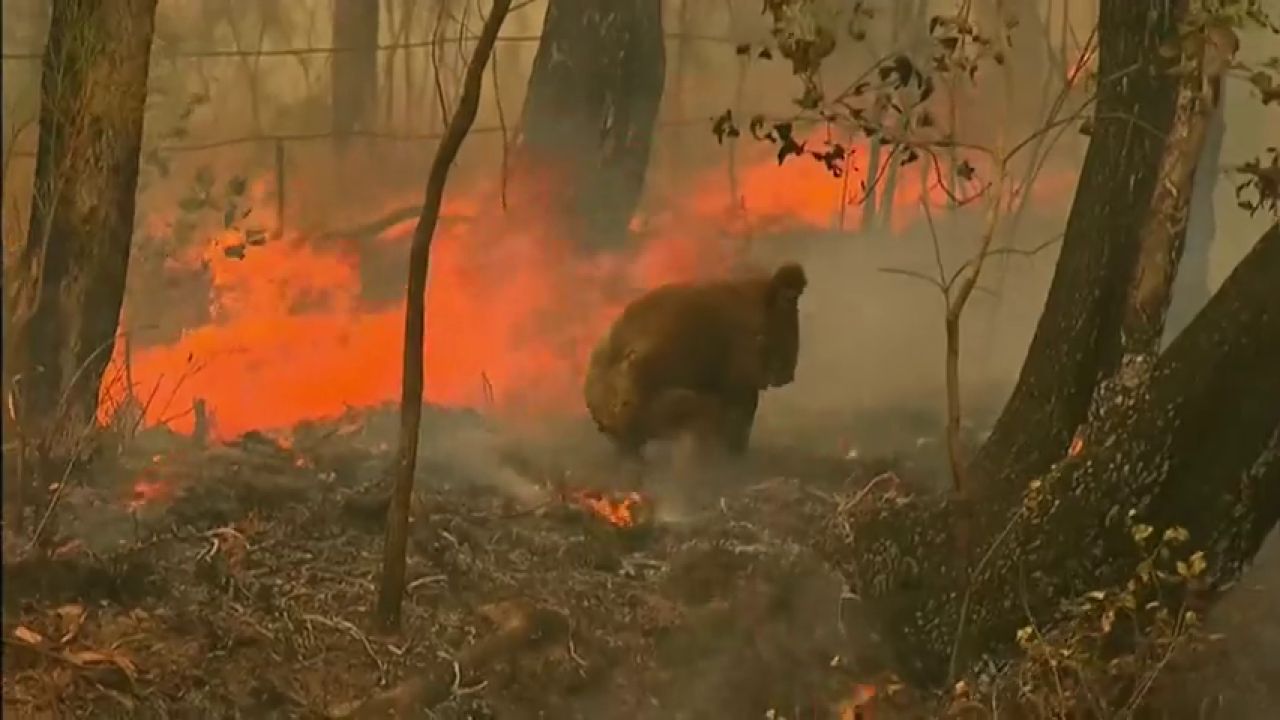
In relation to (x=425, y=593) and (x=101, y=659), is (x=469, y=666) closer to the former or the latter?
(x=425, y=593)

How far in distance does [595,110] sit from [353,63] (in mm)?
323

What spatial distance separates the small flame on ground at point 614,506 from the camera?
6.14 ft

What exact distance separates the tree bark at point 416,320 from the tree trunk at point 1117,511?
606 mm

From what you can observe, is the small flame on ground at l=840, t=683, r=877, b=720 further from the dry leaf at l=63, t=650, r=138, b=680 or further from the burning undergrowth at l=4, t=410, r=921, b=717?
the dry leaf at l=63, t=650, r=138, b=680

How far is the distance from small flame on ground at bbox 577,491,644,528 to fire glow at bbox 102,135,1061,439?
4.8 inches

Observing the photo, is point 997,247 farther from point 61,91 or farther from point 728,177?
point 61,91

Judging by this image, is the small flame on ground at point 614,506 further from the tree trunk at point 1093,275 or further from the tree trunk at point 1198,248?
the tree trunk at point 1198,248

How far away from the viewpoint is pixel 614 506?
1.88 meters

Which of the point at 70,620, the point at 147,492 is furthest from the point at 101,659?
the point at 147,492

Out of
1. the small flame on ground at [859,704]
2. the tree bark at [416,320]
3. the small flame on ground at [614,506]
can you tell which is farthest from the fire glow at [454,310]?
the small flame on ground at [859,704]

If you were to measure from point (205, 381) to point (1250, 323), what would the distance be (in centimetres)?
138

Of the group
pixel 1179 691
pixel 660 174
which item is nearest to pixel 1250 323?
pixel 1179 691

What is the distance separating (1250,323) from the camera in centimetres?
183

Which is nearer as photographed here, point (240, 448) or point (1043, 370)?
point (240, 448)
